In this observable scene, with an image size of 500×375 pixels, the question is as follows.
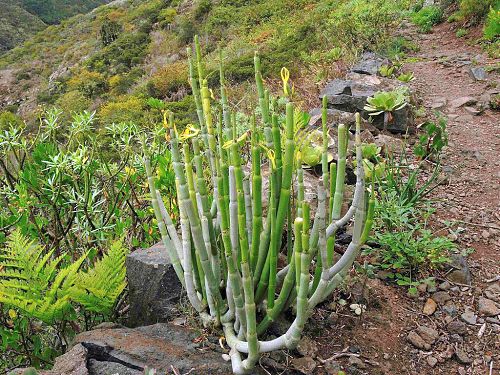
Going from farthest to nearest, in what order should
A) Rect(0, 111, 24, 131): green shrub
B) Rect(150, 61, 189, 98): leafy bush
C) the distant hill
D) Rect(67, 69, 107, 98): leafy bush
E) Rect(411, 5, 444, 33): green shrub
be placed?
the distant hill, Rect(67, 69, 107, 98): leafy bush, Rect(150, 61, 189, 98): leafy bush, Rect(411, 5, 444, 33): green shrub, Rect(0, 111, 24, 131): green shrub

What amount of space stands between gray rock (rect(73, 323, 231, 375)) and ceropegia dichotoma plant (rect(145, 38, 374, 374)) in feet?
0.28

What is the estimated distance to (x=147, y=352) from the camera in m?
1.33

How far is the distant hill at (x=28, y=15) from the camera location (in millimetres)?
43062

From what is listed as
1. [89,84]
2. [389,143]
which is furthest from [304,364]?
[89,84]

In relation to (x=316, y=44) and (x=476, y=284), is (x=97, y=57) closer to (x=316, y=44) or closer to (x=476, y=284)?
(x=316, y=44)

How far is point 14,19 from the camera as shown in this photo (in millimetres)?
46219

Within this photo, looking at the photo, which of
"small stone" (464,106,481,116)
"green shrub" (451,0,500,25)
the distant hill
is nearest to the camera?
"small stone" (464,106,481,116)

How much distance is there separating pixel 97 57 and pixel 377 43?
61.9ft

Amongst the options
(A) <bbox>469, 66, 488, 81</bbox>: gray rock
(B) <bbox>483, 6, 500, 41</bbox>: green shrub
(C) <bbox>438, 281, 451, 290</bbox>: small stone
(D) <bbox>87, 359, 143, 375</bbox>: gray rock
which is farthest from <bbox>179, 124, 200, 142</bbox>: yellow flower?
(B) <bbox>483, 6, 500, 41</bbox>: green shrub

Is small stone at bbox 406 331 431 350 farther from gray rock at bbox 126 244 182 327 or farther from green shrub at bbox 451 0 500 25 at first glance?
green shrub at bbox 451 0 500 25

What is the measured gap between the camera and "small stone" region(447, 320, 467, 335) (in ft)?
5.77

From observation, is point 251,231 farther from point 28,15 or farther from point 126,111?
point 28,15

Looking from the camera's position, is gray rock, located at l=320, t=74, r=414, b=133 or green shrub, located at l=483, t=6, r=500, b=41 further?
green shrub, located at l=483, t=6, r=500, b=41

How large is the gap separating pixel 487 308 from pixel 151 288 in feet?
Answer: 4.53
